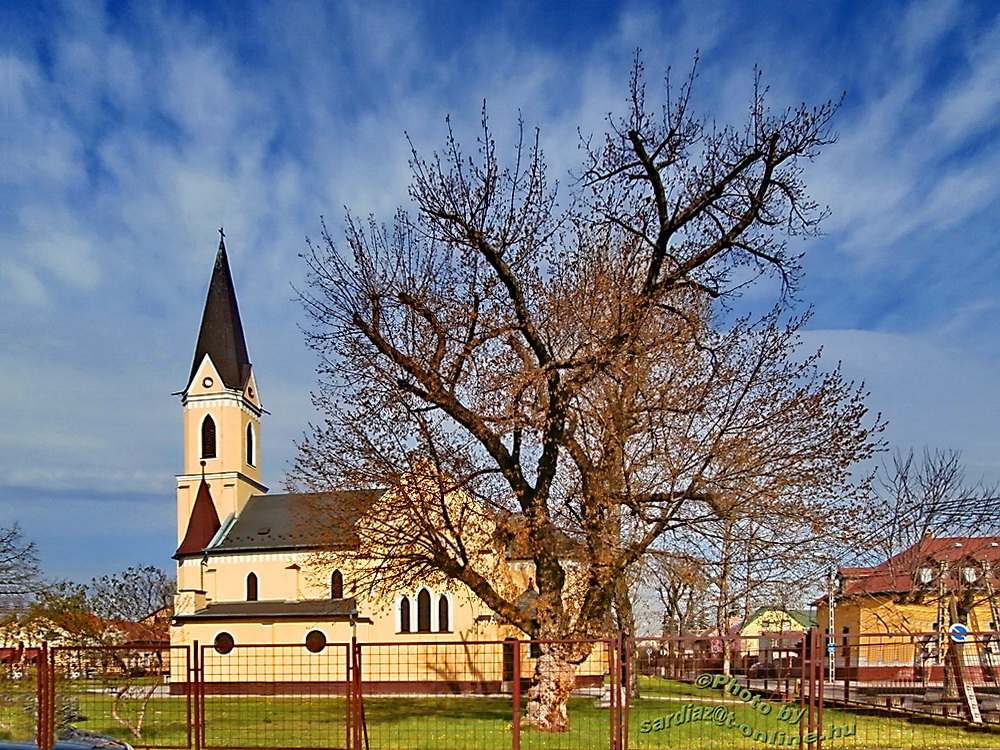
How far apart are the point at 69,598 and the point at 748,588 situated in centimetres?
Result: 1384

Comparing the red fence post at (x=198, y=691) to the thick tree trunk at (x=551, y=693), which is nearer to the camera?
the red fence post at (x=198, y=691)

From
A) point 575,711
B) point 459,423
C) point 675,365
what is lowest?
point 575,711

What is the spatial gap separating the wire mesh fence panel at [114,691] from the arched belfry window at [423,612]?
20315 millimetres

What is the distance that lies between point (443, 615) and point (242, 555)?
1066 cm

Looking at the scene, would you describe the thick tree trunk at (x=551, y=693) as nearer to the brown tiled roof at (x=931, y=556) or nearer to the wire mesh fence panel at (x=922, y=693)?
the wire mesh fence panel at (x=922, y=693)

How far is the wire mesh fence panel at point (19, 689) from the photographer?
478 inches

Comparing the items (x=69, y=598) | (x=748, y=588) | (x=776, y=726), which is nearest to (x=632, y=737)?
(x=776, y=726)

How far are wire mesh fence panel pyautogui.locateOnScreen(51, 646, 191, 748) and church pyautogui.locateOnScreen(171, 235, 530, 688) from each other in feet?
43.1

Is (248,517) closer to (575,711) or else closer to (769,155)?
(575,711)

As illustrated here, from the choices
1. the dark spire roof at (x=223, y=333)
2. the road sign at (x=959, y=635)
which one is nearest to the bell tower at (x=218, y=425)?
the dark spire roof at (x=223, y=333)

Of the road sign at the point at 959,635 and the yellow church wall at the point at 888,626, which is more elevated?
the road sign at the point at 959,635

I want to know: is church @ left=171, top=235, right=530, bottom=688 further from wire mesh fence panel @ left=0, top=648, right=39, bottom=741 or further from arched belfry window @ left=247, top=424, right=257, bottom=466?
wire mesh fence panel @ left=0, top=648, right=39, bottom=741

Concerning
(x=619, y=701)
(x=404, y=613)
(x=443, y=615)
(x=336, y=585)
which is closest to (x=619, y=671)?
(x=619, y=701)

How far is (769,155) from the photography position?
17.6 m
